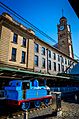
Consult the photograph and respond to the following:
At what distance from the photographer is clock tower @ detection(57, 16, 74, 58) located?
49247 millimetres

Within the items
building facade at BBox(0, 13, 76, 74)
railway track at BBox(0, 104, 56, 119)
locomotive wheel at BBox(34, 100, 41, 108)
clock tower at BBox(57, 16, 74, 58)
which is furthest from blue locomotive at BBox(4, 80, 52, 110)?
clock tower at BBox(57, 16, 74, 58)

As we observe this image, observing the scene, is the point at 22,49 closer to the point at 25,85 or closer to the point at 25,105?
the point at 25,85

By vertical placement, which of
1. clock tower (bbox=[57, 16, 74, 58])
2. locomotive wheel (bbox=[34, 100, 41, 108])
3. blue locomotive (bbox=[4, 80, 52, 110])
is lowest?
locomotive wheel (bbox=[34, 100, 41, 108])

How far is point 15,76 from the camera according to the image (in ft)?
47.2

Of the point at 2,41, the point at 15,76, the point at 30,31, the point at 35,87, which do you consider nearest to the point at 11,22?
the point at 2,41

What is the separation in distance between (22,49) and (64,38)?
31909mm

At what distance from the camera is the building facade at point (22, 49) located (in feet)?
64.8

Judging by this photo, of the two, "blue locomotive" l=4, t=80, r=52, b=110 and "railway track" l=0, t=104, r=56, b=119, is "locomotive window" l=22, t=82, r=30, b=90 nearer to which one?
"blue locomotive" l=4, t=80, r=52, b=110

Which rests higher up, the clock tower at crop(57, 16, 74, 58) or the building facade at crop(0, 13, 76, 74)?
the clock tower at crop(57, 16, 74, 58)

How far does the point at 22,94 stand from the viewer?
10.7 meters

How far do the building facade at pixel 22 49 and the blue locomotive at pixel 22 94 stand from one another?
7717 mm

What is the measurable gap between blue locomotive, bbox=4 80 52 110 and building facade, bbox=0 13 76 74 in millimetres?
7717

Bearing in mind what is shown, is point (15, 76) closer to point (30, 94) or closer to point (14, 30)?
point (30, 94)

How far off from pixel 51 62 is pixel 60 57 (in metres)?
7.11
